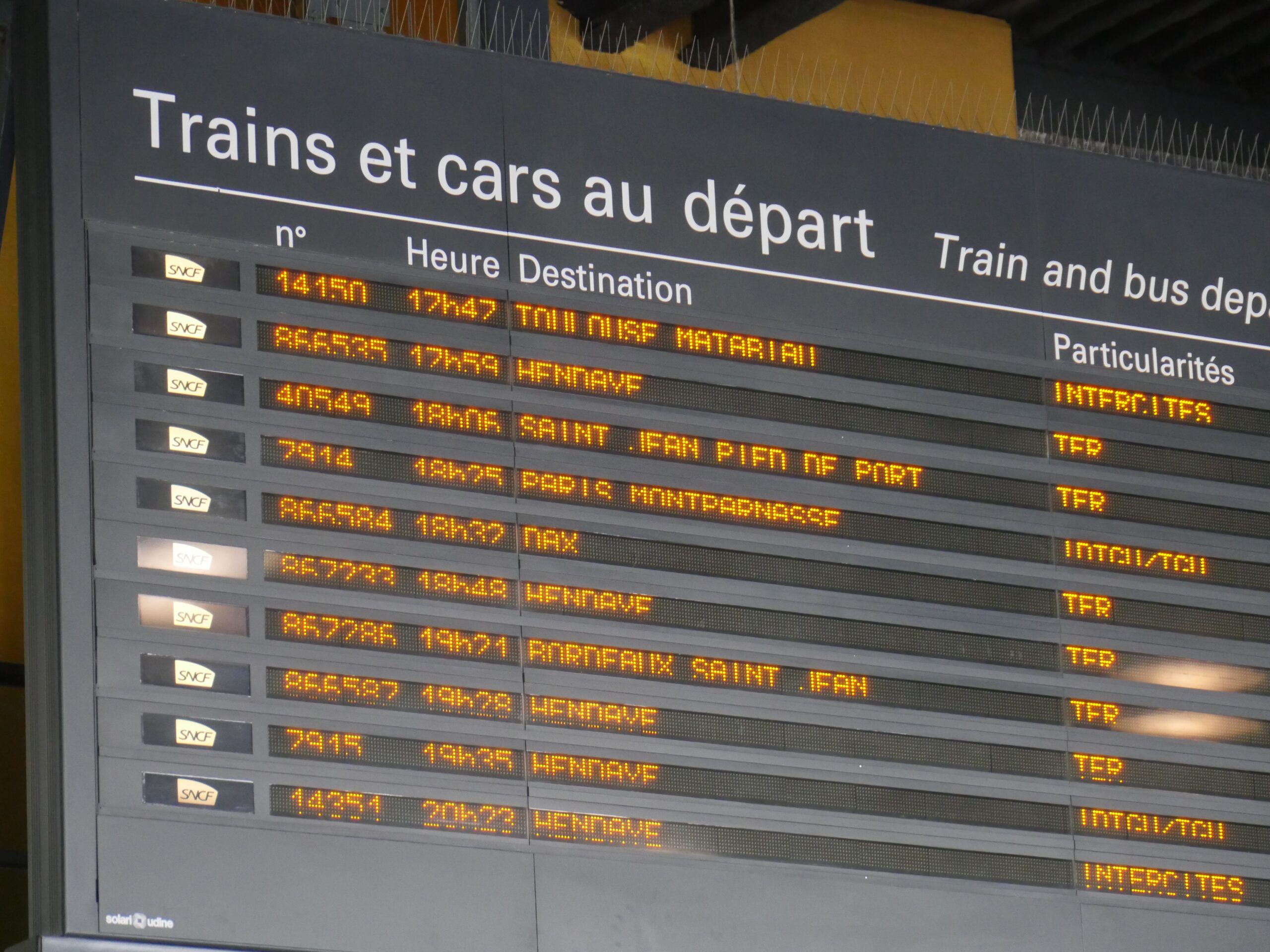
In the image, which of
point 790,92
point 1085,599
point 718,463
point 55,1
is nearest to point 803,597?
point 718,463

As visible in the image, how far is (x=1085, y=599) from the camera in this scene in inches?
233

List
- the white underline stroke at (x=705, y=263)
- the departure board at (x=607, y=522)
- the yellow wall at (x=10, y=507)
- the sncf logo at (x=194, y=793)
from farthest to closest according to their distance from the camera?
the yellow wall at (x=10, y=507), the white underline stroke at (x=705, y=263), the departure board at (x=607, y=522), the sncf logo at (x=194, y=793)

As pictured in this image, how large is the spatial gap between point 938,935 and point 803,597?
2.78 feet

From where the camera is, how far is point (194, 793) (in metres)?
4.87

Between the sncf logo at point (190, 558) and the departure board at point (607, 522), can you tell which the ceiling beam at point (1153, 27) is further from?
the sncf logo at point (190, 558)

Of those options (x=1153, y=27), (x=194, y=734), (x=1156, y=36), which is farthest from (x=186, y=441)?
(x=1156, y=36)

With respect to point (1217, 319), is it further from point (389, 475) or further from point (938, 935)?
point (389, 475)

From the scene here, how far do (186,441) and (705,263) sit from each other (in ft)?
4.72

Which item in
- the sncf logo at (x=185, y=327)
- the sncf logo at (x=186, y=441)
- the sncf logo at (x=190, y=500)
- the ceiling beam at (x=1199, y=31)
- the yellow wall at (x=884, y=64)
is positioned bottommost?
the sncf logo at (x=190, y=500)

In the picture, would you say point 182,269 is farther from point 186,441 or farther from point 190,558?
point 190,558

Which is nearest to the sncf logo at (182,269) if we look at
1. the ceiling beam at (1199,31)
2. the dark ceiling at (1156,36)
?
the dark ceiling at (1156,36)

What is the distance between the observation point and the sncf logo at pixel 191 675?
4930 mm

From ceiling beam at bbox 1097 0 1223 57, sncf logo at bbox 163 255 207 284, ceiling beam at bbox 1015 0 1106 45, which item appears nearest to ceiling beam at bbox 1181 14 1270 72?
ceiling beam at bbox 1097 0 1223 57

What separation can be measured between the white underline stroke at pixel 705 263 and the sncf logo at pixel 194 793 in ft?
4.43
